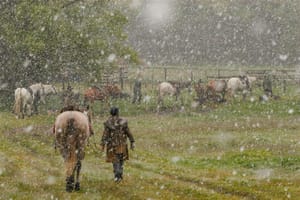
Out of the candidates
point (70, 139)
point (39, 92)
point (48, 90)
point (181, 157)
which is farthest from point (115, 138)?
point (48, 90)

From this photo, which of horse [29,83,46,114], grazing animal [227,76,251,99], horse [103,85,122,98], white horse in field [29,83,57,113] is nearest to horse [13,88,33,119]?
horse [29,83,46,114]

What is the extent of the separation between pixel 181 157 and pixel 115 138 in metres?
7.53

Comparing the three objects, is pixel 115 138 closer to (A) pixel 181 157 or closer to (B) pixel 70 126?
(B) pixel 70 126

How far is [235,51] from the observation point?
81750mm

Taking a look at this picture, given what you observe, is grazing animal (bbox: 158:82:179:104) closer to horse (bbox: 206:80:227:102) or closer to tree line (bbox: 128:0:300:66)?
horse (bbox: 206:80:227:102)

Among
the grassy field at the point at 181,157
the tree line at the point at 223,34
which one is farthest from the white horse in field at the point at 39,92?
the tree line at the point at 223,34

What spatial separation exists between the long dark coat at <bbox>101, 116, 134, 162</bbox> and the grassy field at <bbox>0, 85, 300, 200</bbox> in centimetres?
83

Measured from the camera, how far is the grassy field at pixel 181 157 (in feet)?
49.0

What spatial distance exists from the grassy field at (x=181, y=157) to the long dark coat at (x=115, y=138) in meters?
0.83

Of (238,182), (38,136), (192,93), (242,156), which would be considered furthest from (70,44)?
(238,182)

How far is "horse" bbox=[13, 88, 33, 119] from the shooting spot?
32.4 m

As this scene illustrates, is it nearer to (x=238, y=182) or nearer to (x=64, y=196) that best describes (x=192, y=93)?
(x=238, y=182)

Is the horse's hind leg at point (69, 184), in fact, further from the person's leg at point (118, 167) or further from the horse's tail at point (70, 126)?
the person's leg at point (118, 167)

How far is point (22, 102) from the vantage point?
107 ft
